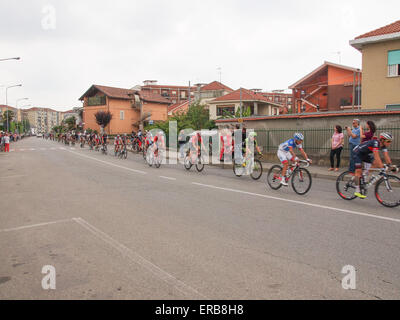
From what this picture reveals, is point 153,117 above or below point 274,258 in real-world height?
above

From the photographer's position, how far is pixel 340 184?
27.5 feet

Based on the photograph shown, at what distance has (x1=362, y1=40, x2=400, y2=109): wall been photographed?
1916 centimetres

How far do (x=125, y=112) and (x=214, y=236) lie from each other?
186 feet

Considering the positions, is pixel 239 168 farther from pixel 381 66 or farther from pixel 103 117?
pixel 103 117

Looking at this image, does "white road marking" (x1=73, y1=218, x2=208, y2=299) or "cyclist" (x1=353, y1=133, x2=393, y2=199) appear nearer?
"white road marking" (x1=73, y1=218, x2=208, y2=299)

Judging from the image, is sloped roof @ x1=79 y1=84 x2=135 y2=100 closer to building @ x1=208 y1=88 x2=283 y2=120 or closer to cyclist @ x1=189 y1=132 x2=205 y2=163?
building @ x1=208 y1=88 x2=283 y2=120

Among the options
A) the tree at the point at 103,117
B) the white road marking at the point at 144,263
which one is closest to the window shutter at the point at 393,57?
the white road marking at the point at 144,263

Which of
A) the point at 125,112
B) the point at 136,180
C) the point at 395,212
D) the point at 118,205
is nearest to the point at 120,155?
the point at 136,180

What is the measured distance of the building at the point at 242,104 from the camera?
154 feet

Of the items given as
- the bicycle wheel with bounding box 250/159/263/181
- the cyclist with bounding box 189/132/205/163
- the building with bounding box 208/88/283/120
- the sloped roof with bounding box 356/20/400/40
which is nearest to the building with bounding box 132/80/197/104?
the building with bounding box 208/88/283/120

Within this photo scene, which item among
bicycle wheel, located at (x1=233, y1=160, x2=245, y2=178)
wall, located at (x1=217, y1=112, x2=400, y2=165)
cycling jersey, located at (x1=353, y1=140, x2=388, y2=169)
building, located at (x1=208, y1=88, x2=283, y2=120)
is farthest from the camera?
building, located at (x1=208, y1=88, x2=283, y2=120)

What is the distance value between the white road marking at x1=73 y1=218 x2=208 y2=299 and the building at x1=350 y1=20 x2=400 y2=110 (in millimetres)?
18199

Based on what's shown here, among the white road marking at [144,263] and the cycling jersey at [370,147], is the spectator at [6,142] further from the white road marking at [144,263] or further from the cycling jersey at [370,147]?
the cycling jersey at [370,147]
